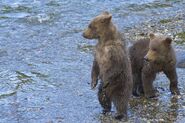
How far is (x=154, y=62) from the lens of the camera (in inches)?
357

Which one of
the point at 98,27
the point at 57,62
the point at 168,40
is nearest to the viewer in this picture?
the point at 98,27

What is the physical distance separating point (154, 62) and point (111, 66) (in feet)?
4.08

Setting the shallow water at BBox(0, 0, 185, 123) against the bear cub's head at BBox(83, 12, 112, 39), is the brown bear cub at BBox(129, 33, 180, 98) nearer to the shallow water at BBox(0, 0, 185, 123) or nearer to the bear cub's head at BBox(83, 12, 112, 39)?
the shallow water at BBox(0, 0, 185, 123)

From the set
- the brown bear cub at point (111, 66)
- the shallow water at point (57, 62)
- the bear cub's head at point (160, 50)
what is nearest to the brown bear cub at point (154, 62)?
the bear cub's head at point (160, 50)

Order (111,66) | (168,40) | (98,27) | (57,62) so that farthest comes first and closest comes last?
(57,62), (168,40), (98,27), (111,66)

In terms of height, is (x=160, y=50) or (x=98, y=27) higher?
(x=98, y=27)

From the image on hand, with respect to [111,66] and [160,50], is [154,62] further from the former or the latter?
[111,66]

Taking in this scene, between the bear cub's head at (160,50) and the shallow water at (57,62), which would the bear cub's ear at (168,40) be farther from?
the shallow water at (57,62)

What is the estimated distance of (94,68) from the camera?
27.4ft

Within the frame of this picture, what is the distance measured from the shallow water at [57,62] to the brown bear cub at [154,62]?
0.68ft

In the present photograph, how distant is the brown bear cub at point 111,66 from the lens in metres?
8.00

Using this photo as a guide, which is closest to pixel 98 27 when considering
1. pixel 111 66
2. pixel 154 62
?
pixel 111 66

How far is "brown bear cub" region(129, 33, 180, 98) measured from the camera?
9.04 meters

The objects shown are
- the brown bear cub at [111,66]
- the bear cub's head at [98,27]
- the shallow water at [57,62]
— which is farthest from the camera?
the shallow water at [57,62]
